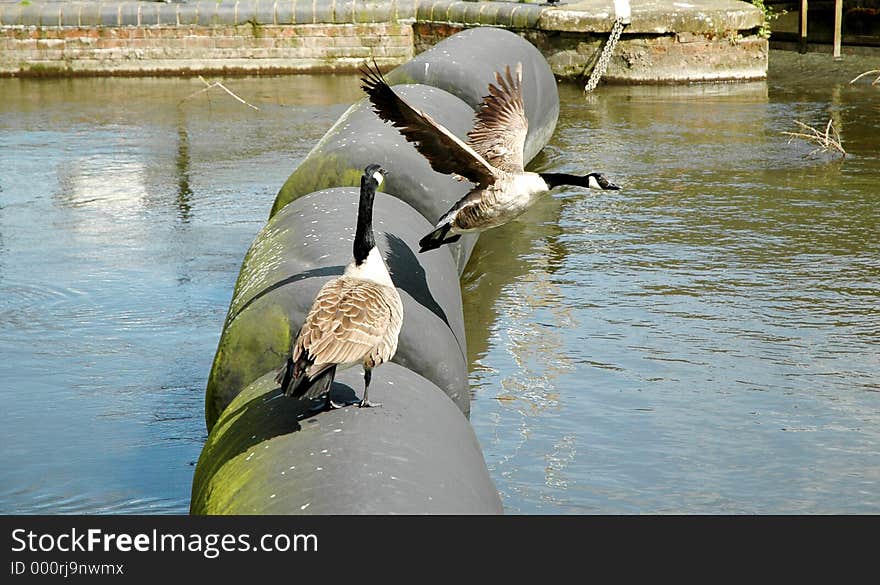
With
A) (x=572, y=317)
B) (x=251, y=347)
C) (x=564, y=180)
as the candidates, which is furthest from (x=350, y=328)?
(x=572, y=317)

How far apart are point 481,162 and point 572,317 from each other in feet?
5.87

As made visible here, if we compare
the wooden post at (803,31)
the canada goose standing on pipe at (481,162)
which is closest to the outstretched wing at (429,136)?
the canada goose standing on pipe at (481,162)

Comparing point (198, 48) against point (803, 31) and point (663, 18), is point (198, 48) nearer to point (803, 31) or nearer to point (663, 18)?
point (663, 18)

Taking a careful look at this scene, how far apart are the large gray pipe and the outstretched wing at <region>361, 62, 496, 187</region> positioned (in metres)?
0.37

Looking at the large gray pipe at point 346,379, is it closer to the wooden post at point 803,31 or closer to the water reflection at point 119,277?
the water reflection at point 119,277

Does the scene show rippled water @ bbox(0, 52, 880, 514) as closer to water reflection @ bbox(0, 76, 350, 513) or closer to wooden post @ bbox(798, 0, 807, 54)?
water reflection @ bbox(0, 76, 350, 513)

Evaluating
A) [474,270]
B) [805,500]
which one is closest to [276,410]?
[805,500]

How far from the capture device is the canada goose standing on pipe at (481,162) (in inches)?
249

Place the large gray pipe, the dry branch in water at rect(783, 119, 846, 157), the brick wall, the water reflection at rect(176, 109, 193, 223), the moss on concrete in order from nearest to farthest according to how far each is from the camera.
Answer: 1. the large gray pipe
2. the moss on concrete
3. the water reflection at rect(176, 109, 193, 223)
4. the dry branch in water at rect(783, 119, 846, 157)
5. the brick wall

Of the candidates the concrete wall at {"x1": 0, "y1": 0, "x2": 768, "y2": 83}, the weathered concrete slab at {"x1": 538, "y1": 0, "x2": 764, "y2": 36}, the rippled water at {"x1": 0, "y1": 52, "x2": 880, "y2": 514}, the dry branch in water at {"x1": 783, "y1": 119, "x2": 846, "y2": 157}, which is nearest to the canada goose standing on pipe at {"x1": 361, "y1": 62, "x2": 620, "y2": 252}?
the rippled water at {"x1": 0, "y1": 52, "x2": 880, "y2": 514}

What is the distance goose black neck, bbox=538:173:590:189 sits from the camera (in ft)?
22.5

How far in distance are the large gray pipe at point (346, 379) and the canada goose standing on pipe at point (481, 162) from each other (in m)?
0.24

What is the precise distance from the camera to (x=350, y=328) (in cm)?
440

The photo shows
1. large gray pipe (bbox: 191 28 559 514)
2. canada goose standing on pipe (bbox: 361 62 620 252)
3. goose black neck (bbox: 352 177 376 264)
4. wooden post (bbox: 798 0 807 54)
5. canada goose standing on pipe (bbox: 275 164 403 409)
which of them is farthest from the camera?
wooden post (bbox: 798 0 807 54)
